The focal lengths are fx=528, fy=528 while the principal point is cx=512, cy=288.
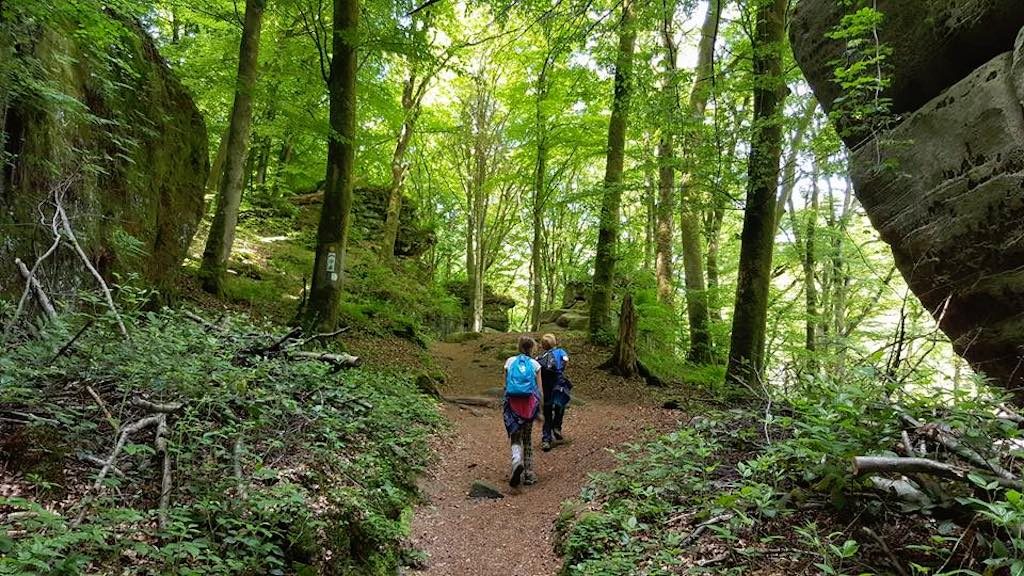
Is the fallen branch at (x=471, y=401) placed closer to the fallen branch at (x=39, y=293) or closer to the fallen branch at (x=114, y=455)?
the fallen branch at (x=39, y=293)

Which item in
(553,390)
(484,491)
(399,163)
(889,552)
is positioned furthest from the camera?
(399,163)

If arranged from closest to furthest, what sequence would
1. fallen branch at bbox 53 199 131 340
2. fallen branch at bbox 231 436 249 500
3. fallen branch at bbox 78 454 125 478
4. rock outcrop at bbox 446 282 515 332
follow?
1. fallen branch at bbox 78 454 125 478
2. fallen branch at bbox 231 436 249 500
3. fallen branch at bbox 53 199 131 340
4. rock outcrop at bbox 446 282 515 332

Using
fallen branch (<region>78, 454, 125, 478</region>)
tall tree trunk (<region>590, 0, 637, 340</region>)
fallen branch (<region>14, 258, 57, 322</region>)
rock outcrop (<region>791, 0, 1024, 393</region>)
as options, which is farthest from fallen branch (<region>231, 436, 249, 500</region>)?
tall tree trunk (<region>590, 0, 637, 340</region>)

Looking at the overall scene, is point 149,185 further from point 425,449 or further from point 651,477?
point 651,477

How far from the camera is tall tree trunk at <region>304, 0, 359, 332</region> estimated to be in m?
8.84

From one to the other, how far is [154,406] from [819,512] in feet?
15.6

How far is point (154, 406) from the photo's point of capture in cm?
385

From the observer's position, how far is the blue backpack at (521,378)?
269 inches

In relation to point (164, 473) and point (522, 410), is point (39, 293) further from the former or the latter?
point (522, 410)

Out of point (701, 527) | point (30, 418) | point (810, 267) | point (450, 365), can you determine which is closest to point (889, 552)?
point (701, 527)

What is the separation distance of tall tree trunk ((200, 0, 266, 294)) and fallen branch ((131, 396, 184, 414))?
7.12m

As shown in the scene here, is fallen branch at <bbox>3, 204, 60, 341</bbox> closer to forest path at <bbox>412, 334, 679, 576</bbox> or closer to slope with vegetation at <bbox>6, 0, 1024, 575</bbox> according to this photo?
slope with vegetation at <bbox>6, 0, 1024, 575</bbox>

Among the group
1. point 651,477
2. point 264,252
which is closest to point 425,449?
point 651,477

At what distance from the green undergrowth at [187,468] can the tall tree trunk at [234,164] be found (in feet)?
18.1
